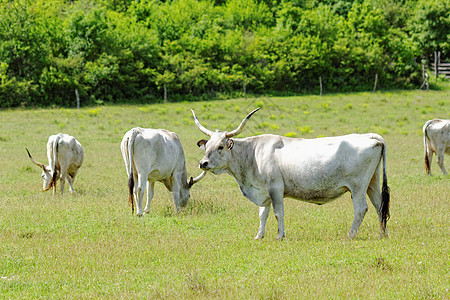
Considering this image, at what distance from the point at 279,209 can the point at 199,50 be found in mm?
40552

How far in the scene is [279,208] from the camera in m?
9.16

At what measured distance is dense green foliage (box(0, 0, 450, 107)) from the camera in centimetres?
4088

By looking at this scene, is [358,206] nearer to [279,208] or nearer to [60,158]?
[279,208]

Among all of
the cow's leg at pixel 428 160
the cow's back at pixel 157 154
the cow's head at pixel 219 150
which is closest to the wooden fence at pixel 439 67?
the cow's leg at pixel 428 160

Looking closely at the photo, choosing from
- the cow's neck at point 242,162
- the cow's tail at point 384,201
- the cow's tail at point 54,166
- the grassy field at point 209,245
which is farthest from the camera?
the cow's tail at point 54,166

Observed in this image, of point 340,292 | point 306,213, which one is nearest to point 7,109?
point 306,213

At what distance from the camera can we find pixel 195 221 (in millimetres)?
10781

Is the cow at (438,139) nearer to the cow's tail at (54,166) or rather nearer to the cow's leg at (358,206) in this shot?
the cow's leg at (358,206)

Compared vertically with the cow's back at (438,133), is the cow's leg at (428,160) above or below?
below

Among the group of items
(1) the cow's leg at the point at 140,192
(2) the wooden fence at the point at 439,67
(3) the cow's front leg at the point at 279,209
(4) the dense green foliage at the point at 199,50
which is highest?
(3) the cow's front leg at the point at 279,209

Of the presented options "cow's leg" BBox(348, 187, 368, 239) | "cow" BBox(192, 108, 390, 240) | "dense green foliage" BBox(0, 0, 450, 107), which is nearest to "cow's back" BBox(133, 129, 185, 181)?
"cow" BBox(192, 108, 390, 240)

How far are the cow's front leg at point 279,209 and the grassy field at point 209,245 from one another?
249mm

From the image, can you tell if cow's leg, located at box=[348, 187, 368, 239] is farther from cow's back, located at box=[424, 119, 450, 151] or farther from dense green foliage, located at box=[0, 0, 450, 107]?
dense green foliage, located at box=[0, 0, 450, 107]

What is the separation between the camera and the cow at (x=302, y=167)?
903cm
